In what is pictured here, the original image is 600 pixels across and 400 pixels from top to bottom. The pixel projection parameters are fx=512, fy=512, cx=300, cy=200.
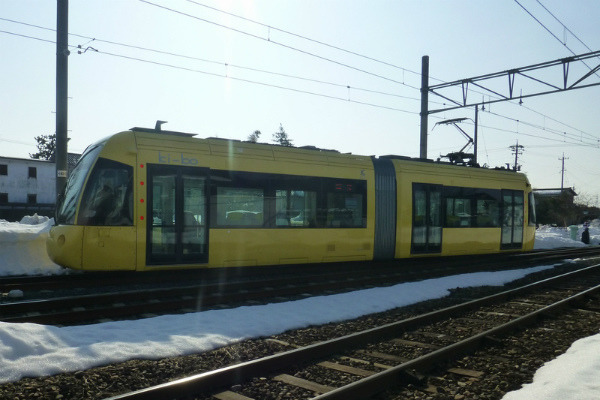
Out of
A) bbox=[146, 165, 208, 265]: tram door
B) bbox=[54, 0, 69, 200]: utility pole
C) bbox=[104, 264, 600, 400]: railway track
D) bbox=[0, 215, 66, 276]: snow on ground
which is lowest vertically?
bbox=[104, 264, 600, 400]: railway track

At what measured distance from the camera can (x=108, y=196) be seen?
10.2m

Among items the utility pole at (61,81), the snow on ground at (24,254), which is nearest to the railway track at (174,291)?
the snow on ground at (24,254)

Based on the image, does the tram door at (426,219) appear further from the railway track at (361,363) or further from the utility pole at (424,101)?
the utility pole at (424,101)

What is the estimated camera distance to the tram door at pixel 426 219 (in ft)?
50.9

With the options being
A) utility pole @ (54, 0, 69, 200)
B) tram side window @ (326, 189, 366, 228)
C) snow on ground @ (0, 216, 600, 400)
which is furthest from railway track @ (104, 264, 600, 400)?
utility pole @ (54, 0, 69, 200)

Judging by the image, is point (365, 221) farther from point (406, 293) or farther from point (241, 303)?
point (241, 303)

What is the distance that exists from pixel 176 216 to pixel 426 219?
817cm

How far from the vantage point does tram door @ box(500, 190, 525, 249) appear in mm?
18281

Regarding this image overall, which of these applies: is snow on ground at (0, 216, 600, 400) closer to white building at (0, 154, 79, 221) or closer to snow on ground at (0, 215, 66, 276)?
snow on ground at (0, 215, 66, 276)

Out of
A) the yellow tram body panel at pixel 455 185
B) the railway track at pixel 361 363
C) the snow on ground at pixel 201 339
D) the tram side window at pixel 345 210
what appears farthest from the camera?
the yellow tram body panel at pixel 455 185

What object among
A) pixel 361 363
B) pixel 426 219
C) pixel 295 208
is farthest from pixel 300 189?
pixel 361 363

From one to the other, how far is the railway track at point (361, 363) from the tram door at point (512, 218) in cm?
967

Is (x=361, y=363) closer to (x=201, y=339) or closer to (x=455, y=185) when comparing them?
(x=201, y=339)

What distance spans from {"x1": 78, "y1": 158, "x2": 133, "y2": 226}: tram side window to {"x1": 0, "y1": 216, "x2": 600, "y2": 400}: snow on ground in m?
3.47
